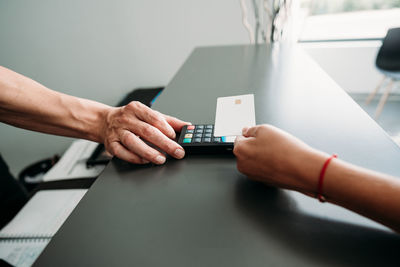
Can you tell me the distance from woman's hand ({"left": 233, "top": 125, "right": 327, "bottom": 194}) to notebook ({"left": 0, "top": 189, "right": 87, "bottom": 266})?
0.77 meters

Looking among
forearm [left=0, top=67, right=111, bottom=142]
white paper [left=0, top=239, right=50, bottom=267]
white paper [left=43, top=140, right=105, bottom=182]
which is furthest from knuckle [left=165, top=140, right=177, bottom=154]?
white paper [left=43, top=140, right=105, bottom=182]

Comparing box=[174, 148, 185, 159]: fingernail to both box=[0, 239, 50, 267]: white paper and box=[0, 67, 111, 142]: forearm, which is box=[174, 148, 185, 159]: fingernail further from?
box=[0, 239, 50, 267]: white paper

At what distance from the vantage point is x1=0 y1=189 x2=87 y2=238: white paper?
742 millimetres

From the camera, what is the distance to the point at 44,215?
812 mm

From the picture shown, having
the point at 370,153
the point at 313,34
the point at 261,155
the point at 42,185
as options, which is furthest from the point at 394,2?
the point at 42,185

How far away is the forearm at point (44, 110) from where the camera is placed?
0.45 m

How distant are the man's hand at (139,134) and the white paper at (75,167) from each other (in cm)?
71

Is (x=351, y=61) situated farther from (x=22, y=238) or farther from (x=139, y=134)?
(x=22, y=238)

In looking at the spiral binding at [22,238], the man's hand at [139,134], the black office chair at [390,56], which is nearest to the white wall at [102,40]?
the black office chair at [390,56]

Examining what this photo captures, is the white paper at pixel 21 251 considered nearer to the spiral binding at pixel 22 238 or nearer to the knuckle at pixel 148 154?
the spiral binding at pixel 22 238

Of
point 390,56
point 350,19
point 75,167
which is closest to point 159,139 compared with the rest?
point 75,167

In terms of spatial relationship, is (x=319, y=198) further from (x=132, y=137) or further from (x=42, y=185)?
(x=42, y=185)

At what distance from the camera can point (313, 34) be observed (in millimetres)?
1995

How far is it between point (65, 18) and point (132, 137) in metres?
1.51
